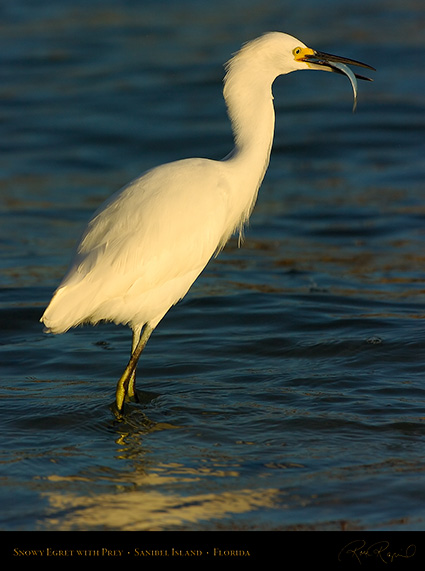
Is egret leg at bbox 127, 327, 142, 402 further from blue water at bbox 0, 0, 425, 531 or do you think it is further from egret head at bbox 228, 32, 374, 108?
egret head at bbox 228, 32, 374, 108

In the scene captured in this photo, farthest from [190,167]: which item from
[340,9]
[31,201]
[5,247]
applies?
[340,9]

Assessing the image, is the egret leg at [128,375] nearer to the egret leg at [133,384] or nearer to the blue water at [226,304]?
the egret leg at [133,384]

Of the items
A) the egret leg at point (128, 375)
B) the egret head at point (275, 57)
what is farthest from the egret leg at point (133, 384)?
the egret head at point (275, 57)

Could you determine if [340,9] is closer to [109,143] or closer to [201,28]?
[201,28]

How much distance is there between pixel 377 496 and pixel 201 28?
40.0 feet

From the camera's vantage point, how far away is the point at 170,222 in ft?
15.8

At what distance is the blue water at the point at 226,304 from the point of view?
393 cm

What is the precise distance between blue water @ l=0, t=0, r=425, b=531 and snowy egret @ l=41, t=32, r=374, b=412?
61 centimetres

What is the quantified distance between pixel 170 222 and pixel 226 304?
6.49 ft

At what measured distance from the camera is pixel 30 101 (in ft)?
41.3

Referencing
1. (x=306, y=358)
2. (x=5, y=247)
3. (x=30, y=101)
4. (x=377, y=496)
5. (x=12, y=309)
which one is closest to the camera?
(x=377, y=496)
